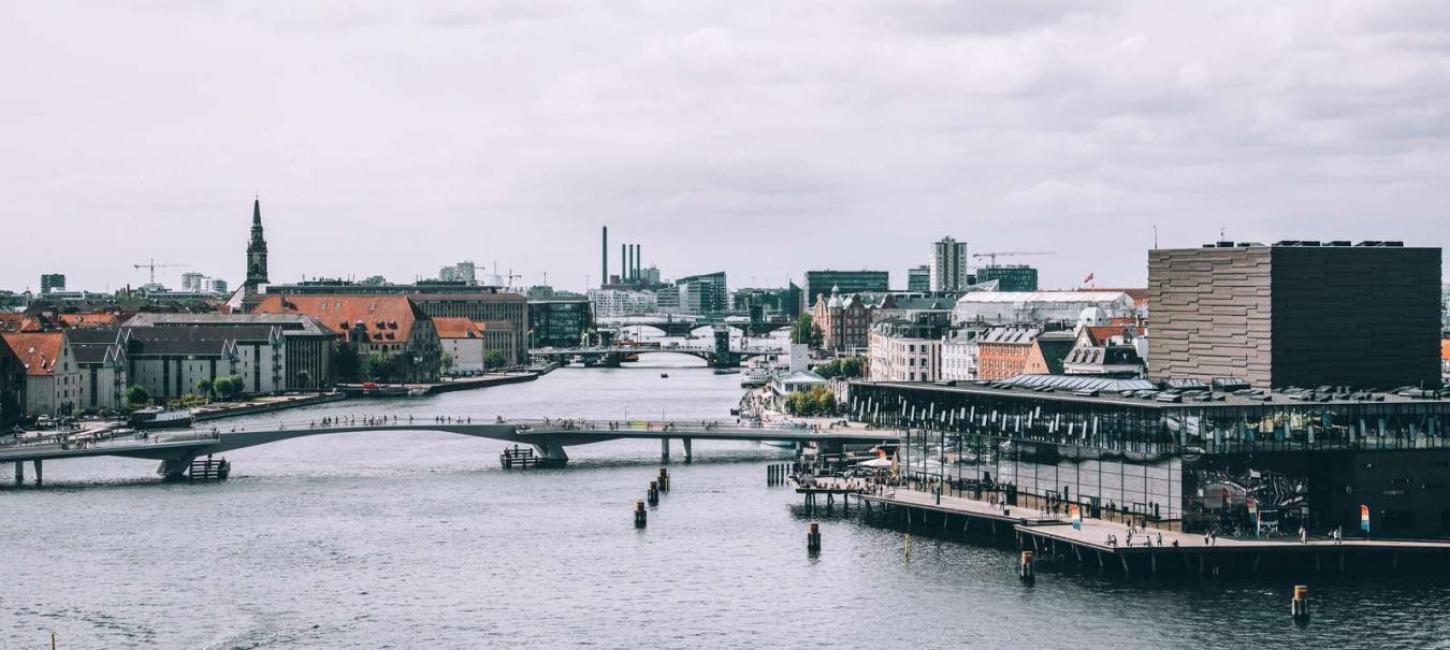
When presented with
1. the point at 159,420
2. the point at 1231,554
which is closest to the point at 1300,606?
the point at 1231,554

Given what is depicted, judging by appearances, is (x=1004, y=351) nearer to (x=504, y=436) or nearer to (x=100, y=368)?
(x=504, y=436)

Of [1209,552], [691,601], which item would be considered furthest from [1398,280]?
[691,601]

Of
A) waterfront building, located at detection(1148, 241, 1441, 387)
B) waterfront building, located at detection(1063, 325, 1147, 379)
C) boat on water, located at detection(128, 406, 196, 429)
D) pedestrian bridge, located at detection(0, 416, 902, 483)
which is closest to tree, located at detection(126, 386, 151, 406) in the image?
boat on water, located at detection(128, 406, 196, 429)

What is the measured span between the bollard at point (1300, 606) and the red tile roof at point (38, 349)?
106 meters

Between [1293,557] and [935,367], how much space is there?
4006 inches

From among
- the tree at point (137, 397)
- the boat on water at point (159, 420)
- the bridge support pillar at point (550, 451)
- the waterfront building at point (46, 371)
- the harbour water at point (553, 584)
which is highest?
the waterfront building at point (46, 371)

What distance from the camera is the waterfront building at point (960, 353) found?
562 feet

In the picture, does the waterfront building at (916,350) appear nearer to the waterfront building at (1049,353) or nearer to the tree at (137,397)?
the waterfront building at (1049,353)

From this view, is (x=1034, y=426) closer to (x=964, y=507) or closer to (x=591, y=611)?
(x=964, y=507)

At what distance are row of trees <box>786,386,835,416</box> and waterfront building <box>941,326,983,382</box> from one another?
618 inches

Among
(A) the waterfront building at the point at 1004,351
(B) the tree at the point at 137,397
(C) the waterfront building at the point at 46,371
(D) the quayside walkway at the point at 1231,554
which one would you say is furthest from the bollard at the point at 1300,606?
(B) the tree at the point at 137,397

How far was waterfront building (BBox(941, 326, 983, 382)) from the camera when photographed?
171 m

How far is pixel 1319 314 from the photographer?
104 m

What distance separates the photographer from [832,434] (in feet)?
400
